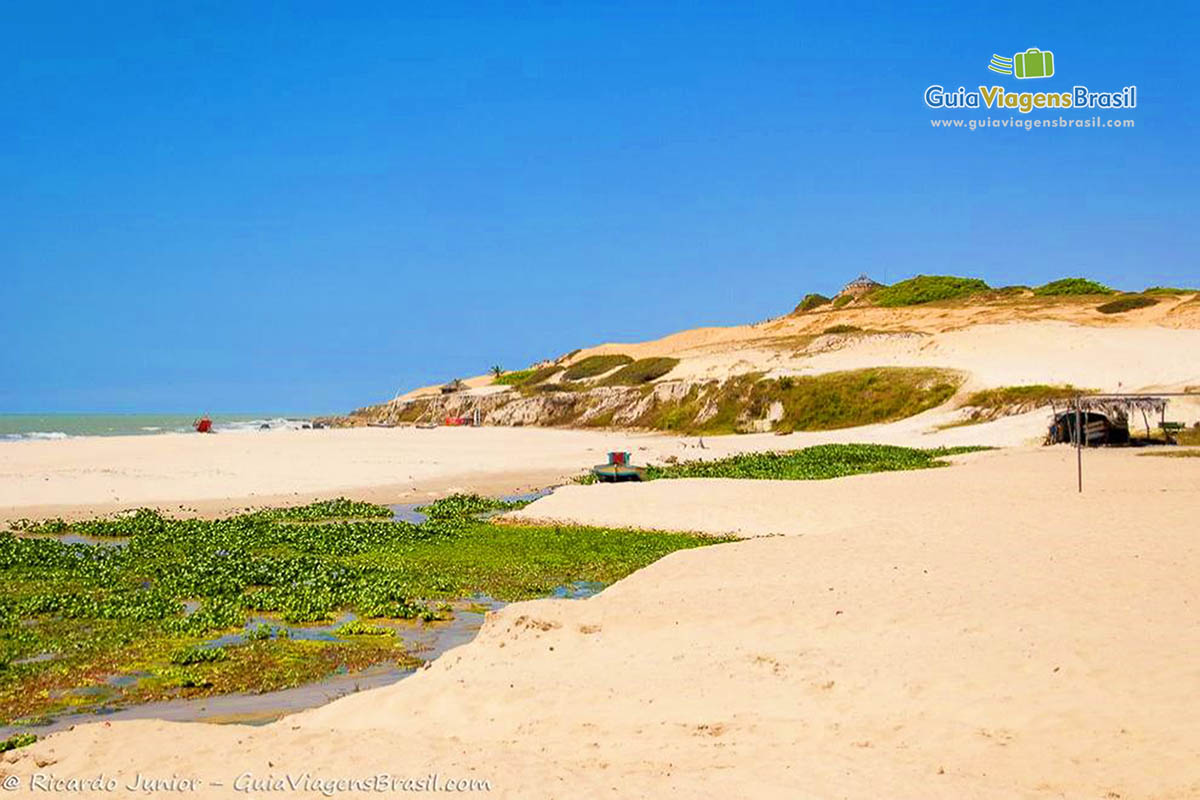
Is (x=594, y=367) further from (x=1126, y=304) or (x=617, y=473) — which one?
(x=617, y=473)

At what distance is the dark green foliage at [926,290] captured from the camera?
110375 mm

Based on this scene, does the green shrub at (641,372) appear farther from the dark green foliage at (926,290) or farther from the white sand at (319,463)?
the dark green foliage at (926,290)

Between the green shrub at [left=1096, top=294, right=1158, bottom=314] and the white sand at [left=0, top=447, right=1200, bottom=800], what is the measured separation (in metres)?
74.9

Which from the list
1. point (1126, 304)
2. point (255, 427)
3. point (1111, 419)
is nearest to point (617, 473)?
point (1111, 419)

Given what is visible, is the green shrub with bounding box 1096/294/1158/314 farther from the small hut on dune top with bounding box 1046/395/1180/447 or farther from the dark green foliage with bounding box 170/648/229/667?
the dark green foliage with bounding box 170/648/229/667

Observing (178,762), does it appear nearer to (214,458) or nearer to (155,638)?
(155,638)

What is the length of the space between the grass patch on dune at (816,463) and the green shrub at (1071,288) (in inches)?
2714

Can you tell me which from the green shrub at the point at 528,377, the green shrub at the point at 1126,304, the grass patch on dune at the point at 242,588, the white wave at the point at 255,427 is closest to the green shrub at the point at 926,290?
the green shrub at the point at 1126,304

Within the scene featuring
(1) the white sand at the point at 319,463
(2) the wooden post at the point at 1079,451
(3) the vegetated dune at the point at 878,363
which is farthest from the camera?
(3) the vegetated dune at the point at 878,363

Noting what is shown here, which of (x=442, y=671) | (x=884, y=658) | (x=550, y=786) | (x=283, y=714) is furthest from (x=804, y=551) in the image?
(x=550, y=786)

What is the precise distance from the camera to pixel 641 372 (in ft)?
303

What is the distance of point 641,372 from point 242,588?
74881 mm

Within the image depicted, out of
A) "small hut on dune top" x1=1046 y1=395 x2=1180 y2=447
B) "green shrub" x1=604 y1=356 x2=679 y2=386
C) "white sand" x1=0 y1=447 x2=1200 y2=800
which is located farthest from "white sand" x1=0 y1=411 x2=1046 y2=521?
"white sand" x1=0 y1=447 x2=1200 y2=800

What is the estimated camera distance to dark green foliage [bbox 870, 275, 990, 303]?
110375 mm
